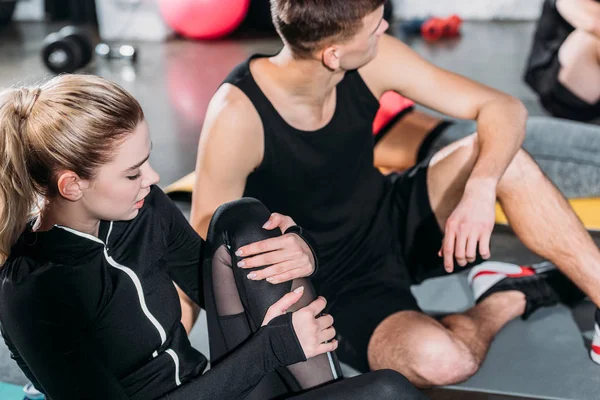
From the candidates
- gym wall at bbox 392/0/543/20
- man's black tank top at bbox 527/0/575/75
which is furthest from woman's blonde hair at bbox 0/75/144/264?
gym wall at bbox 392/0/543/20

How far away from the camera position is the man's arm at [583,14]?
10.0 feet

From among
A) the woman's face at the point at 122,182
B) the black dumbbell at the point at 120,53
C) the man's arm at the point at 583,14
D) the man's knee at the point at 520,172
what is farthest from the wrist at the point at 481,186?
the black dumbbell at the point at 120,53

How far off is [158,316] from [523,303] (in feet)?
3.74

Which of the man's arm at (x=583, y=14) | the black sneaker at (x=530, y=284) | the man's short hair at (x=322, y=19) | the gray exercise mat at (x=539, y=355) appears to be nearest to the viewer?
the man's short hair at (x=322, y=19)

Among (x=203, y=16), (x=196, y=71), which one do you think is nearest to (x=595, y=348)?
(x=196, y=71)

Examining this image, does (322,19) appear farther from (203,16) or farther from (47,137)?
(203,16)

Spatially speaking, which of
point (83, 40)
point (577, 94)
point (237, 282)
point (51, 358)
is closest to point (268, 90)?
point (237, 282)

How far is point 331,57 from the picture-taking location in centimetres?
181

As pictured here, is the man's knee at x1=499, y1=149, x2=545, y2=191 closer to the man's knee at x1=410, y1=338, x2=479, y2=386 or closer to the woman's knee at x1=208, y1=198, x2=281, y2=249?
the man's knee at x1=410, y1=338, x2=479, y2=386

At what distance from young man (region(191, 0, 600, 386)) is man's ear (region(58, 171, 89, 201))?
1.62ft

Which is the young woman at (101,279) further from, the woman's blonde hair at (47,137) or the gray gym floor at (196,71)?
the gray gym floor at (196,71)

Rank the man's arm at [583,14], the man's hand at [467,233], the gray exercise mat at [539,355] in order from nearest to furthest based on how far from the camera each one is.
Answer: the man's hand at [467,233] < the gray exercise mat at [539,355] < the man's arm at [583,14]

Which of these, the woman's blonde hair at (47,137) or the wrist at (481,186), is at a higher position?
the woman's blonde hair at (47,137)

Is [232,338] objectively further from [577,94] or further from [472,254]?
[577,94]
